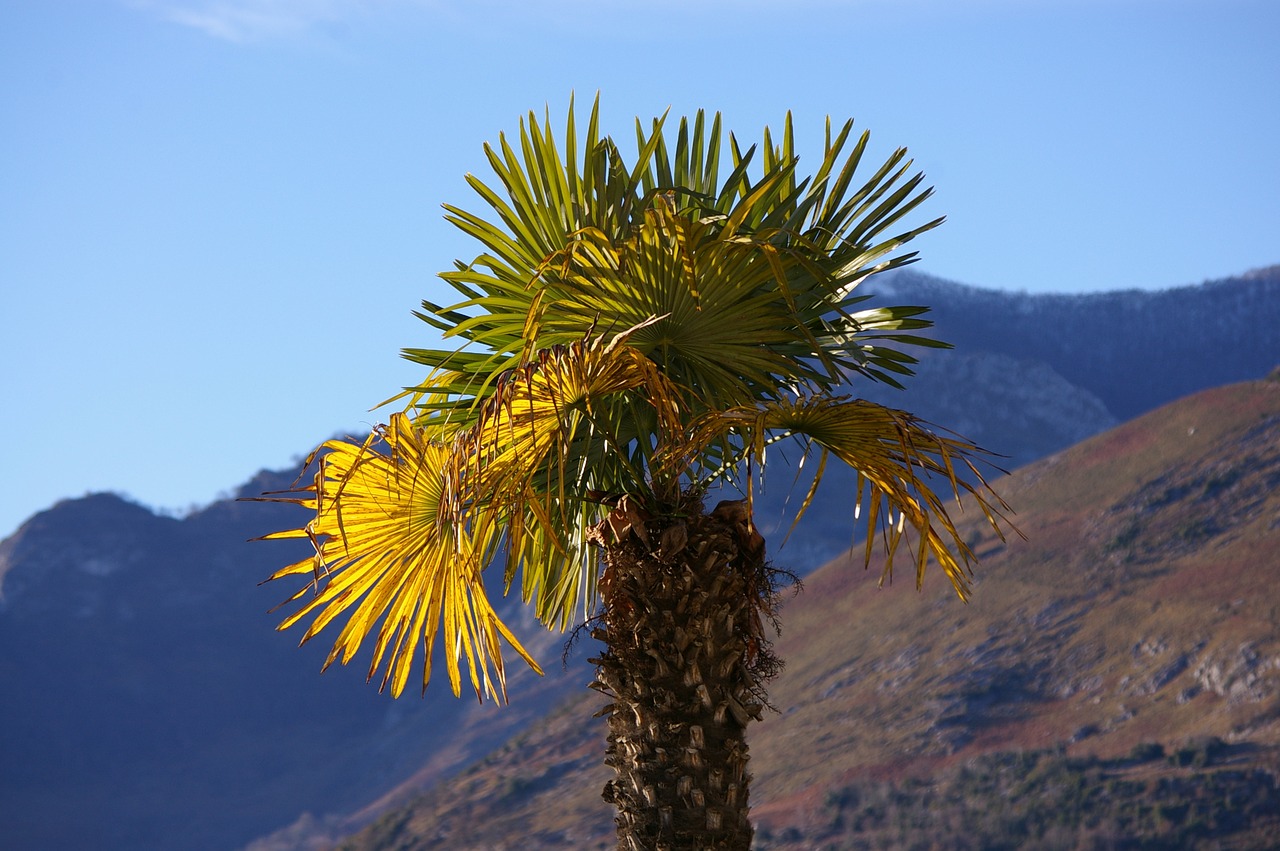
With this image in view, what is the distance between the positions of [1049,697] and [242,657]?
3912 inches

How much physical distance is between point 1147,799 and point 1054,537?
68.7 feet

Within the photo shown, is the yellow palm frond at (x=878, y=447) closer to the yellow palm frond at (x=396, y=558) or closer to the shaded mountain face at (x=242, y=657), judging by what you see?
the yellow palm frond at (x=396, y=558)

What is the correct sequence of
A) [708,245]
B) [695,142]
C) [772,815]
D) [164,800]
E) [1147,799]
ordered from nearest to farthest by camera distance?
[708,245], [695,142], [1147,799], [772,815], [164,800]

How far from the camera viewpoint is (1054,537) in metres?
61.9

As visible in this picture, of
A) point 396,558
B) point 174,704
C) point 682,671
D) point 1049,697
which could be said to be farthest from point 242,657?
point 682,671

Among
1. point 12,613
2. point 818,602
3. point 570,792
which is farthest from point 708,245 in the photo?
point 12,613

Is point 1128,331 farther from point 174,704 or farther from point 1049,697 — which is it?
point 1049,697

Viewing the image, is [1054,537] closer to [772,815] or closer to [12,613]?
[772,815]

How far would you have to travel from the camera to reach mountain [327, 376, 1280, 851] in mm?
43969

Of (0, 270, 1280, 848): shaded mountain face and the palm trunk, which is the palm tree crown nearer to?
the palm trunk

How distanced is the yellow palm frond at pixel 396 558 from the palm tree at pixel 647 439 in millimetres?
14

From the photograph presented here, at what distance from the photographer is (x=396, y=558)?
541cm

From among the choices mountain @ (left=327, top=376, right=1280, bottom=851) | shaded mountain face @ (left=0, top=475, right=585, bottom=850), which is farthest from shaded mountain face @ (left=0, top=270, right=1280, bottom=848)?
mountain @ (left=327, top=376, right=1280, bottom=851)

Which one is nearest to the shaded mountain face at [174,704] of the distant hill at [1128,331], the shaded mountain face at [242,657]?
the shaded mountain face at [242,657]
